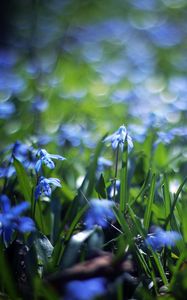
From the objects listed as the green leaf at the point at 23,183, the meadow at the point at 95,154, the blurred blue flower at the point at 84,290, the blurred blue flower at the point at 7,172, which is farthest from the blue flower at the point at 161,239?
the blurred blue flower at the point at 7,172

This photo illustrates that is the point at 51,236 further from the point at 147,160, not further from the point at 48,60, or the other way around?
the point at 48,60

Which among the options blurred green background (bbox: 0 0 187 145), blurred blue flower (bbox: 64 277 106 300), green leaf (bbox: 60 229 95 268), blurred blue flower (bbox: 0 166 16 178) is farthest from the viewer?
blurred green background (bbox: 0 0 187 145)

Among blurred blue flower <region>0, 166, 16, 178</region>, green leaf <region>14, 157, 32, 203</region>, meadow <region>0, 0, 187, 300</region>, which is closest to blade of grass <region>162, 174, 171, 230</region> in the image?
meadow <region>0, 0, 187, 300</region>

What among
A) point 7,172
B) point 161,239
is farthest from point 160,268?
point 7,172

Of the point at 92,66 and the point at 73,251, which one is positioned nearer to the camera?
the point at 73,251

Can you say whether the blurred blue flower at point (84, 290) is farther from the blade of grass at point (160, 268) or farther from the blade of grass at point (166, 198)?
the blade of grass at point (166, 198)

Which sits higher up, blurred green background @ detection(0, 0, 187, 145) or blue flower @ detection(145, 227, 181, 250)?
blue flower @ detection(145, 227, 181, 250)

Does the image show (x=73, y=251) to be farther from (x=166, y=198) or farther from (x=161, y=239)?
(x=166, y=198)

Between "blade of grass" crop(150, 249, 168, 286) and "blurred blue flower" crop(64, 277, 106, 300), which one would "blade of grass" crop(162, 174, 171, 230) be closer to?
"blade of grass" crop(150, 249, 168, 286)
